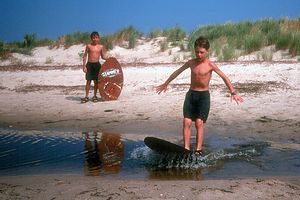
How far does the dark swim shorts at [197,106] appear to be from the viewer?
5520 mm

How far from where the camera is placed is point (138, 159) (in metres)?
5.36

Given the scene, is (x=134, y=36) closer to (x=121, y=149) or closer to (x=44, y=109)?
(x=44, y=109)

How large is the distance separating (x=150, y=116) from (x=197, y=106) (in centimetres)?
287

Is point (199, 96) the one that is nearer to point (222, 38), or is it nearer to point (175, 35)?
point (222, 38)

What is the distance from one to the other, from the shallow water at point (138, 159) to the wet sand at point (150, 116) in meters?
0.35

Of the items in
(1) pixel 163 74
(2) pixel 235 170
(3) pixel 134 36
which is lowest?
(2) pixel 235 170

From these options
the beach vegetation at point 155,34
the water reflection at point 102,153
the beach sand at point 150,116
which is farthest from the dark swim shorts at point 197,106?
the beach vegetation at point 155,34

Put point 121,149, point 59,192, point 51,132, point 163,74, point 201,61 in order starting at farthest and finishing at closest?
point 163,74 → point 51,132 → point 121,149 → point 201,61 → point 59,192

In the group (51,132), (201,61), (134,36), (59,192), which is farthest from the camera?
(134,36)

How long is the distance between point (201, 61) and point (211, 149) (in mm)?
1273

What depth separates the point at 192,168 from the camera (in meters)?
4.83

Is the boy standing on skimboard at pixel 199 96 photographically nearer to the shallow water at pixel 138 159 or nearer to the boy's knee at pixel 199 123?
A: the boy's knee at pixel 199 123

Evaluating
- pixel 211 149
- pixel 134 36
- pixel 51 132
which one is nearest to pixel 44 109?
pixel 51 132

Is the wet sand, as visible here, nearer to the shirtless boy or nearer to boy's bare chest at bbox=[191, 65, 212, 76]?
the shirtless boy
